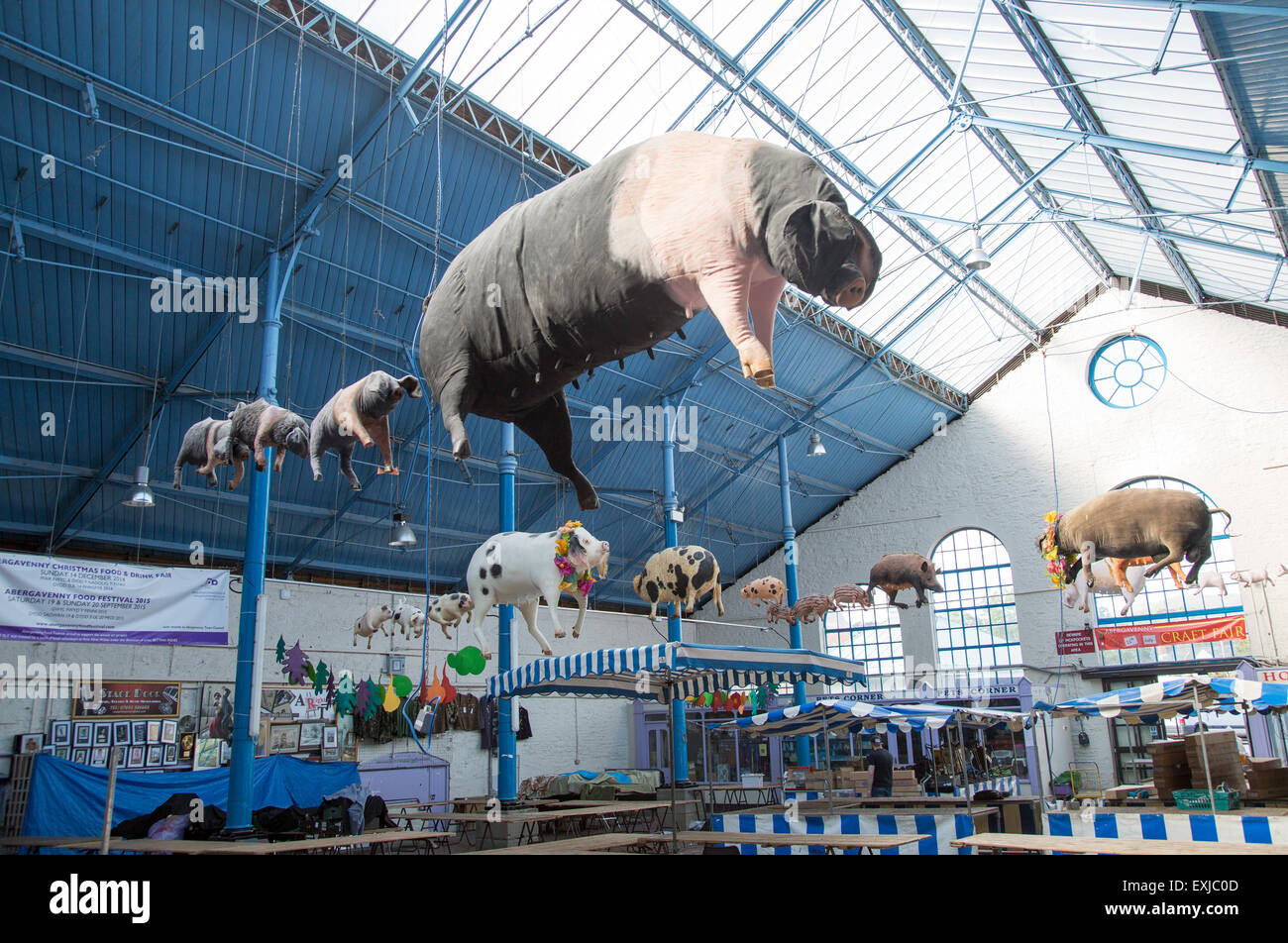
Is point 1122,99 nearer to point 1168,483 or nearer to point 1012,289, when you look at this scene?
point 1012,289

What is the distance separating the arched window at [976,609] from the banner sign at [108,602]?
16571 millimetres

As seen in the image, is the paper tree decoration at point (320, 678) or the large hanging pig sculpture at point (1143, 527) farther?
the paper tree decoration at point (320, 678)

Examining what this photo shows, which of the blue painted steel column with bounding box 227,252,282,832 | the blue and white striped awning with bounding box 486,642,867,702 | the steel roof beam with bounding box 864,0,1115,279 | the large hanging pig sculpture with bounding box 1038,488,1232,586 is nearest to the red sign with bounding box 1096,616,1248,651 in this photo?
the steel roof beam with bounding box 864,0,1115,279

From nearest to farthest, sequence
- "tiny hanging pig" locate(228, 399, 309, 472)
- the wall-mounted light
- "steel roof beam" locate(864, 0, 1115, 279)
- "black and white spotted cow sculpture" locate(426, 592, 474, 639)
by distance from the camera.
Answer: "tiny hanging pig" locate(228, 399, 309, 472) → the wall-mounted light → "black and white spotted cow sculpture" locate(426, 592, 474, 639) → "steel roof beam" locate(864, 0, 1115, 279)

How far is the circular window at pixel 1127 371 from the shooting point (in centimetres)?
2170

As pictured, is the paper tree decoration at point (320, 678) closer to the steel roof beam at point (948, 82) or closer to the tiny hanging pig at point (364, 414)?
the tiny hanging pig at point (364, 414)

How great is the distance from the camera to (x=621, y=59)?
1281 cm

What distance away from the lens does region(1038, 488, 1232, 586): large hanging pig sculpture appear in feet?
25.8

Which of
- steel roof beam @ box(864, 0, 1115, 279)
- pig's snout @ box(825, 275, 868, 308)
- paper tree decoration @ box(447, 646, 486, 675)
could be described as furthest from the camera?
steel roof beam @ box(864, 0, 1115, 279)

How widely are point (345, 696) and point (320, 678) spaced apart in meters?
0.71

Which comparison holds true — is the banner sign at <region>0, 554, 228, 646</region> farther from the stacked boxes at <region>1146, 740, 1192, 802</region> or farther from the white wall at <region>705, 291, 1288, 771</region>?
the white wall at <region>705, 291, 1288, 771</region>

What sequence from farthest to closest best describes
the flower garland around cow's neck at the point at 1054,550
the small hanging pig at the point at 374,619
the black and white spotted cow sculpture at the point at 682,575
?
the small hanging pig at the point at 374,619
the black and white spotted cow sculpture at the point at 682,575
the flower garland around cow's neck at the point at 1054,550

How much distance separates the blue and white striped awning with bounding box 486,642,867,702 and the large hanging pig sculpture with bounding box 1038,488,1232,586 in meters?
2.90

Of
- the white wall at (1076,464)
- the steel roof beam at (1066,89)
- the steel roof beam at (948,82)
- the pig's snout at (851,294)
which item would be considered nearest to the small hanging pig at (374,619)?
the steel roof beam at (948,82)
